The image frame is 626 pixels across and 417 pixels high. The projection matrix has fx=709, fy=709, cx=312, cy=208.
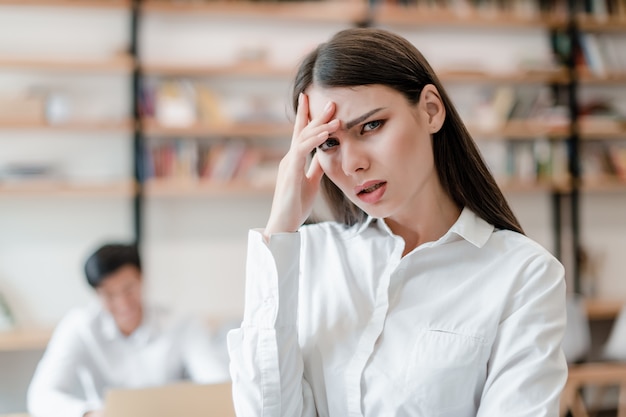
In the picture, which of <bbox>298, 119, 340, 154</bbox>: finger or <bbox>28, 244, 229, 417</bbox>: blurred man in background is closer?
<bbox>298, 119, 340, 154</bbox>: finger

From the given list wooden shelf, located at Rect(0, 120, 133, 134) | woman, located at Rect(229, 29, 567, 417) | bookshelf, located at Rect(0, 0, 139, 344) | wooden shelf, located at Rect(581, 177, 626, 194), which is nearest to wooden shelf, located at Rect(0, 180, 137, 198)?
bookshelf, located at Rect(0, 0, 139, 344)

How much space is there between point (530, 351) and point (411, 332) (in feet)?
0.62

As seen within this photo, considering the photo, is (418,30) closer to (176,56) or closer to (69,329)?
(176,56)

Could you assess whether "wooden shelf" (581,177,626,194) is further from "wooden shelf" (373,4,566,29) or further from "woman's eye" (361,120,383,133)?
"woman's eye" (361,120,383,133)

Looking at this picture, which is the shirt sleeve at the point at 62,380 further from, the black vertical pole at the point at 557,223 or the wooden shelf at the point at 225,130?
the black vertical pole at the point at 557,223

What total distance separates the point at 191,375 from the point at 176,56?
2.17 metres

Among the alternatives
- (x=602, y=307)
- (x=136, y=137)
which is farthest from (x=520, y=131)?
(x=136, y=137)

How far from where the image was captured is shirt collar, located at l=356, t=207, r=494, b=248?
119 centimetres

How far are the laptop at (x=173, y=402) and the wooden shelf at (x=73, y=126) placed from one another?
2.64m

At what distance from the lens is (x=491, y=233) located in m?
1.21

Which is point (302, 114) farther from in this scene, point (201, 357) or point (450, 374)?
point (201, 357)

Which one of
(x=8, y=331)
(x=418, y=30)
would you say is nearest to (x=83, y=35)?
(x=8, y=331)

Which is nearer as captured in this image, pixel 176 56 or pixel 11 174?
pixel 11 174

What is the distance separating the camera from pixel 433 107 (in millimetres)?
1183
